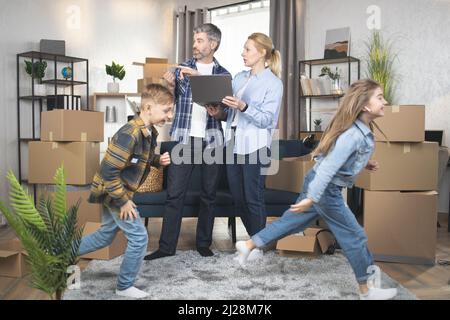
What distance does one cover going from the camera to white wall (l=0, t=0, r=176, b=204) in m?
4.78

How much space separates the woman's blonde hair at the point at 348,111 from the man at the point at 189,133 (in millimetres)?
896

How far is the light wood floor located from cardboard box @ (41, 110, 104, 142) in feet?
2.98

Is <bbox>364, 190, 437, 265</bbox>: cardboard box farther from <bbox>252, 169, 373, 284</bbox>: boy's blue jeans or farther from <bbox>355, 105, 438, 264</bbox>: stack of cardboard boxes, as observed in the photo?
<bbox>252, 169, 373, 284</bbox>: boy's blue jeans

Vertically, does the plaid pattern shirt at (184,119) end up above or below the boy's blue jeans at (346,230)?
above

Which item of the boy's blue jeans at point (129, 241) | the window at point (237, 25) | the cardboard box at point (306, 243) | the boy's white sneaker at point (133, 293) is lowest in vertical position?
the boy's white sneaker at point (133, 293)

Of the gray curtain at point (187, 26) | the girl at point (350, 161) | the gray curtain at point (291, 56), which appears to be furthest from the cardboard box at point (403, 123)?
the gray curtain at point (187, 26)

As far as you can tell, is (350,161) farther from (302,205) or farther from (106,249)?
(106,249)

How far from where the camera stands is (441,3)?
482cm

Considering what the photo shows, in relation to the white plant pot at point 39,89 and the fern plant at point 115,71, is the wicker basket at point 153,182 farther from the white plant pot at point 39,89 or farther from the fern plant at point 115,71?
the fern plant at point 115,71

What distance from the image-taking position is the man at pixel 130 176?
2061 millimetres

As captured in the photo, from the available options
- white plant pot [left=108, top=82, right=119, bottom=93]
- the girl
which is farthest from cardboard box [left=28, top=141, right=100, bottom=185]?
white plant pot [left=108, top=82, right=119, bottom=93]

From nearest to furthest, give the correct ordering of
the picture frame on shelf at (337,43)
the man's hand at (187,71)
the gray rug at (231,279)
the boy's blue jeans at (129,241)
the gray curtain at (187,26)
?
the boy's blue jeans at (129,241)
the gray rug at (231,279)
the man's hand at (187,71)
the picture frame on shelf at (337,43)
the gray curtain at (187,26)
